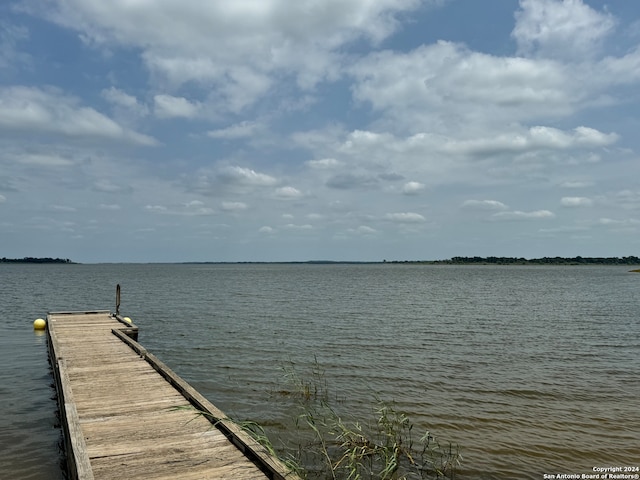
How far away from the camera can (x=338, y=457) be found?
29.9 feet

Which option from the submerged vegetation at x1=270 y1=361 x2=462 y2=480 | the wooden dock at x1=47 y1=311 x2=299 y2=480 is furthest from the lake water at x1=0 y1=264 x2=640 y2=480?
the wooden dock at x1=47 y1=311 x2=299 y2=480

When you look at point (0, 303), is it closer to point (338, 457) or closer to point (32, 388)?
point (32, 388)

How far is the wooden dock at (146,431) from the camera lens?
20.0 ft

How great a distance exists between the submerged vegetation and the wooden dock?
4.77 feet

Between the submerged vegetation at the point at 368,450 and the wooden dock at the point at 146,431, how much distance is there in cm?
145

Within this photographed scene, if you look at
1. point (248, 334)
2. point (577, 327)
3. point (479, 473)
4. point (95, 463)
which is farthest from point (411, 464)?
point (577, 327)

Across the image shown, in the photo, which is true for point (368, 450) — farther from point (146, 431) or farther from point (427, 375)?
point (427, 375)

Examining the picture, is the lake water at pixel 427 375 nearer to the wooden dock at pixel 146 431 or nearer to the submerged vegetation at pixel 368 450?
the submerged vegetation at pixel 368 450

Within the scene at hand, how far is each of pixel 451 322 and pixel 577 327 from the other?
6.93m

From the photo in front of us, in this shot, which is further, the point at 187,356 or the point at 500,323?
the point at 500,323

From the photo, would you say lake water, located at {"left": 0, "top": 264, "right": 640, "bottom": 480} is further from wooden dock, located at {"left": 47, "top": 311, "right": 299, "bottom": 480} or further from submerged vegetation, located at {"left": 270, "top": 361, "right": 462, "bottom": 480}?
wooden dock, located at {"left": 47, "top": 311, "right": 299, "bottom": 480}

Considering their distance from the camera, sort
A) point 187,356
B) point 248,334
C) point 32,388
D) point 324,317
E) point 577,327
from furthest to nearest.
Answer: point 324,317
point 577,327
point 248,334
point 187,356
point 32,388

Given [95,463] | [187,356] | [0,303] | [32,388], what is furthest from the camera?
[0,303]

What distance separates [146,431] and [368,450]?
4259 millimetres
